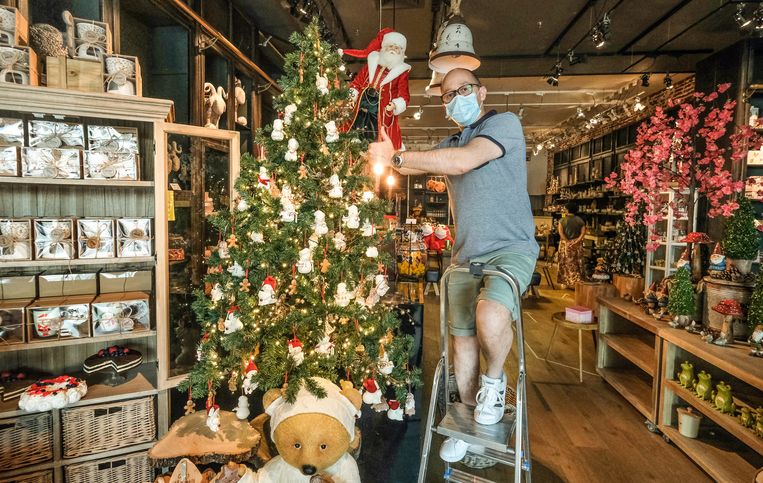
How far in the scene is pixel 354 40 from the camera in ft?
17.6

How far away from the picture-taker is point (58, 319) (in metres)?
2.13

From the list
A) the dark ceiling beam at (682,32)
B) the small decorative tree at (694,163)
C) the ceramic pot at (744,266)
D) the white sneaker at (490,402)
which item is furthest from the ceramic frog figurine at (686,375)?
the dark ceiling beam at (682,32)

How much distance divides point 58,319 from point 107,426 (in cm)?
61

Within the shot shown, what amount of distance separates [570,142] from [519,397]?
11214mm

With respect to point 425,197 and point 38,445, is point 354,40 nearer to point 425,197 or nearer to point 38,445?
point 38,445

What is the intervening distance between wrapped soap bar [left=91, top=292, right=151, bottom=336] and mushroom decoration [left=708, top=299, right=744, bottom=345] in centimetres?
329

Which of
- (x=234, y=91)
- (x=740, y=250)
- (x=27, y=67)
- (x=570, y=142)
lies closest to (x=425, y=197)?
(x=570, y=142)

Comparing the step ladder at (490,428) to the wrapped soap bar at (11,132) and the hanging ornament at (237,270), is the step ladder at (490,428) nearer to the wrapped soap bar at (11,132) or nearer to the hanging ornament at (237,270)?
the hanging ornament at (237,270)

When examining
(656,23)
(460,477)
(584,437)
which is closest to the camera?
(460,477)

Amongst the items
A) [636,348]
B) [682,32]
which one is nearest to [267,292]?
[636,348]

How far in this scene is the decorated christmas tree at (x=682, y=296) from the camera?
2648mm

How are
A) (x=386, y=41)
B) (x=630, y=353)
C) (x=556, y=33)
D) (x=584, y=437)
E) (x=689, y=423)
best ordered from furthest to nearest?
(x=556, y=33) → (x=630, y=353) → (x=584, y=437) → (x=689, y=423) → (x=386, y=41)

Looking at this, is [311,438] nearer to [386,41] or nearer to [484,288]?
[484,288]

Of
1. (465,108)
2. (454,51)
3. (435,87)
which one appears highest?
(454,51)
